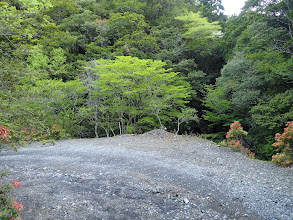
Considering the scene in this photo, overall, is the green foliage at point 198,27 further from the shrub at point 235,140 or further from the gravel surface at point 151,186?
the gravel surface at point 151,186

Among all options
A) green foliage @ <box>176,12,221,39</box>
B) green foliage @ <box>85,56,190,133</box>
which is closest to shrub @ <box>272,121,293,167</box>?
green foliage @ <box>85,56,190,133</box>

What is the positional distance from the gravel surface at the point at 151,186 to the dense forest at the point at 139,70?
1.12m

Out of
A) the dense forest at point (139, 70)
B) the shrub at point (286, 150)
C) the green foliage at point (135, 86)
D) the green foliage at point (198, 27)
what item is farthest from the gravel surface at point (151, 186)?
the green foliage at point (198, 27)

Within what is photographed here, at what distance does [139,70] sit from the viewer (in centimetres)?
1023

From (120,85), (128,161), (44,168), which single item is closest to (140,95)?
(120,85)

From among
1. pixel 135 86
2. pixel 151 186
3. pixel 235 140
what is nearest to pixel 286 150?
pixel 235 140

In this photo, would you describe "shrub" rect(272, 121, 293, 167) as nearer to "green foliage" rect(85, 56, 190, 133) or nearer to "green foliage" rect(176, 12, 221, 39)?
"green foliage" rect(85, 56, 190, 133)

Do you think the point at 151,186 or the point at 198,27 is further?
the point at 198,27

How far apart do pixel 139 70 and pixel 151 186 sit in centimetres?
724

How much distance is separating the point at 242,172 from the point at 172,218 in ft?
8.40

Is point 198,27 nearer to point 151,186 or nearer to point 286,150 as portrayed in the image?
point 286,150

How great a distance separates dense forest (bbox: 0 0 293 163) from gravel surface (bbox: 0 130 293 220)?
1.12 meters

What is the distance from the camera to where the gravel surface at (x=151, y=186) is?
10.2 ft

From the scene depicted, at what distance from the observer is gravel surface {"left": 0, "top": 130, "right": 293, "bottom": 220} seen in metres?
3.12
